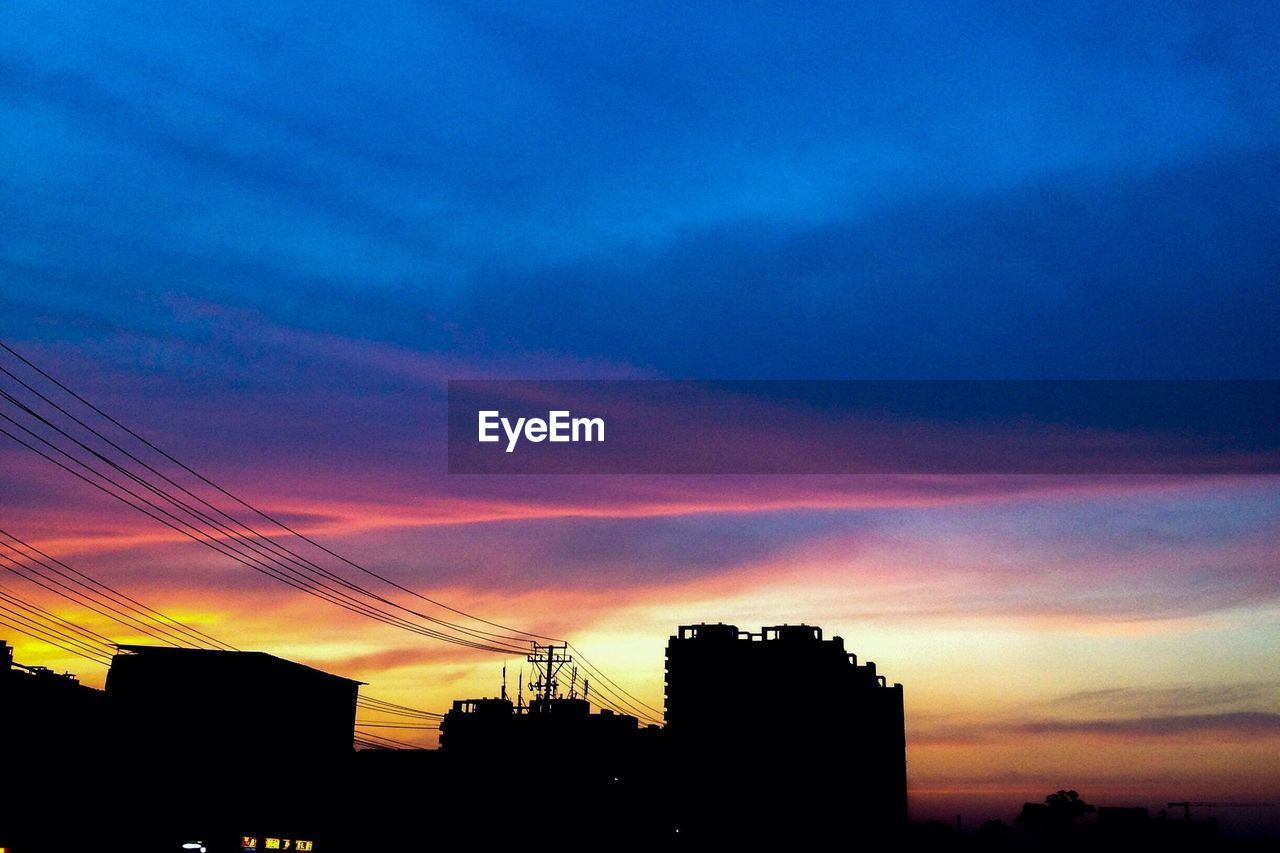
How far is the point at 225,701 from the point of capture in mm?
84375

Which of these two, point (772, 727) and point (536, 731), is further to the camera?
point (772, 727)

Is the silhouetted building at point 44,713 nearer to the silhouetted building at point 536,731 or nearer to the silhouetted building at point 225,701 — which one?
the silhouetted building at point 225,701

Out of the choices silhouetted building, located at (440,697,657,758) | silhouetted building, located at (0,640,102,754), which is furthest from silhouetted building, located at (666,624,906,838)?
silhouetted building, located at (0,640,102,754)

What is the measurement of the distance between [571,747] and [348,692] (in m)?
47.3

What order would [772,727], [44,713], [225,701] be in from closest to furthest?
[44,713]
[225,701]
[772,727]

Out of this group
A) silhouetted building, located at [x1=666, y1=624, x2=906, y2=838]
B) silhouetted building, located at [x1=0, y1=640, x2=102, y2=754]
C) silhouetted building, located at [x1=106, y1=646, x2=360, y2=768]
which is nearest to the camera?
silhouetted building, located at [x1=0, y1=640, x2=102, y2=754]

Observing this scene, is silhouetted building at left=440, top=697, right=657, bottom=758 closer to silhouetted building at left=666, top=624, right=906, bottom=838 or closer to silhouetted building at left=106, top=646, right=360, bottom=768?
silhouetted building at left=666, top=624, right=906, bottom=838

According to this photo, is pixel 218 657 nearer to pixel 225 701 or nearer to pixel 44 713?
pixel 225 701

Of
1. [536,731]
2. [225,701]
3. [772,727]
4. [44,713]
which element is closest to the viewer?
[44,713]

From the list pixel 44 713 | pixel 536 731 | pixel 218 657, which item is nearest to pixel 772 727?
pixel 536 731

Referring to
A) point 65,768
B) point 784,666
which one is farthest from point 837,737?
point 65,768

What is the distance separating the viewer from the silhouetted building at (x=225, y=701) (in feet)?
269

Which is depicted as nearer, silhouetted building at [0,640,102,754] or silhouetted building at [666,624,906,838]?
silhouetted building at [0,640,102,754]

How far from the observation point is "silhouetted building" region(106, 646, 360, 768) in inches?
3231
